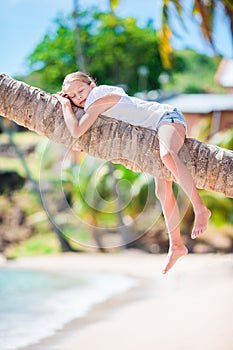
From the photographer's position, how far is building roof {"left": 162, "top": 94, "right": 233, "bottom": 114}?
1680cm

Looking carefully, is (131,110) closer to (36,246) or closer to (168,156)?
(168,156)

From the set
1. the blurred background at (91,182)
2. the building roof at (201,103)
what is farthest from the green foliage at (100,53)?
the building roof at (201,103)

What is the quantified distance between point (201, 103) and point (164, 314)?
10.7 metres

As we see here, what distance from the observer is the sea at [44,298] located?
7.68 metres

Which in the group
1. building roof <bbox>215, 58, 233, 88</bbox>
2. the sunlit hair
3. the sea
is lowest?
the sea

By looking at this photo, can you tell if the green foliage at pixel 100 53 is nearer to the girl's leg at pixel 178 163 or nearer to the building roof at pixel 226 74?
the building roof at pixel 226 74

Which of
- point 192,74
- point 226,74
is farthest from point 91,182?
point 192,74

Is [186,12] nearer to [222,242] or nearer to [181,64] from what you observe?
[222,242]

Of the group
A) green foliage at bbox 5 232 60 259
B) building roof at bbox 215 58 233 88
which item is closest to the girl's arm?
green foliage at bbox 5 232 60 259

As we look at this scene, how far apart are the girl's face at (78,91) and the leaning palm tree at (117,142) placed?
0.20ft

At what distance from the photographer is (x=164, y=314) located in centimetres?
794

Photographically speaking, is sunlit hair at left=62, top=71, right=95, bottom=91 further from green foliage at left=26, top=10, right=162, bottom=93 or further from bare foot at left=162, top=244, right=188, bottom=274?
green foliage at left=26, top=10, right=162, bottom=93

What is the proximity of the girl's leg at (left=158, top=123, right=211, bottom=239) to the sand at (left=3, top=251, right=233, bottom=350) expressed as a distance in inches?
96.8

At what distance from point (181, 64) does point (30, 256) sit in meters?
24.8
